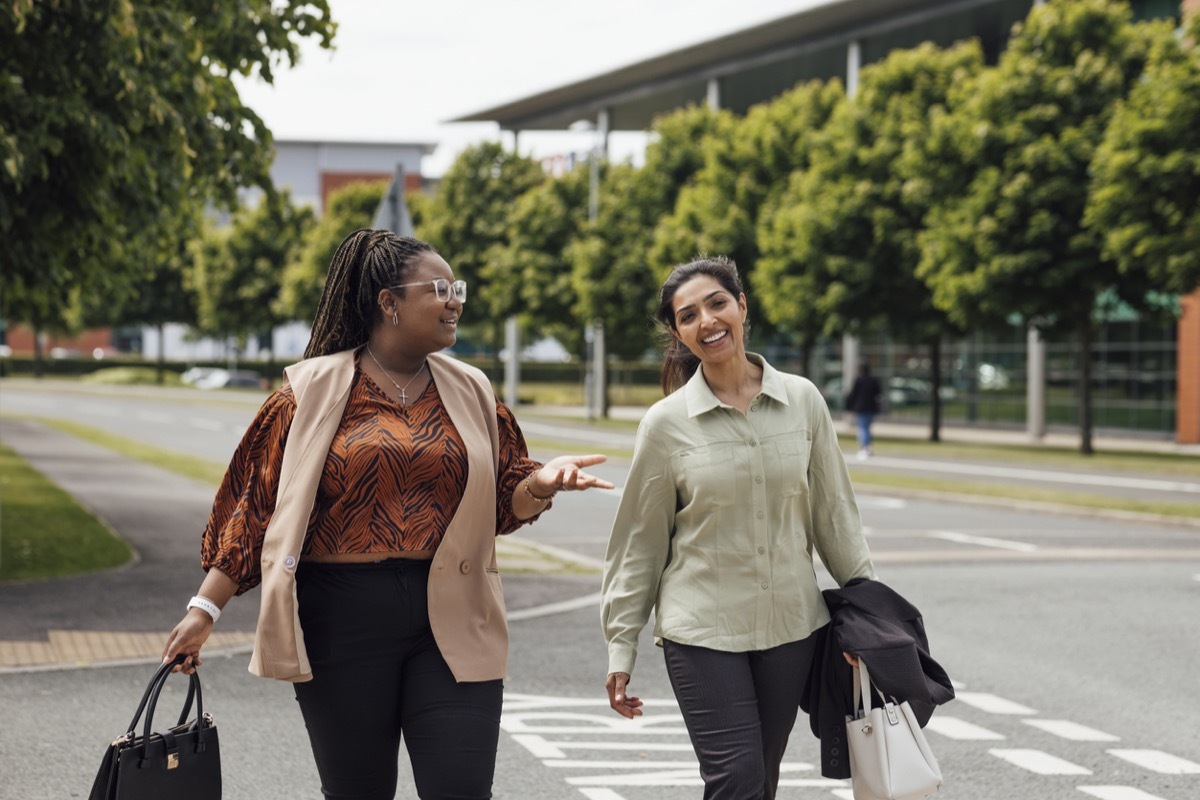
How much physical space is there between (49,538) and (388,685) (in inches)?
429

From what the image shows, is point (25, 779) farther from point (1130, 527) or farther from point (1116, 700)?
point (1130, 527)

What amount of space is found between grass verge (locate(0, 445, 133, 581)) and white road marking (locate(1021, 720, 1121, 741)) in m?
7.38

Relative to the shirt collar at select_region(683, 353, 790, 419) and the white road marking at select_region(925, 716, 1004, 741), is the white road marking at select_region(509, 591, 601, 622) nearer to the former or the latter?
the white road marking at select_region(925, 716, 1004, 741)

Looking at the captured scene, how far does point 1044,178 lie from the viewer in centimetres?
3006

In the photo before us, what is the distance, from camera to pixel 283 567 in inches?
139

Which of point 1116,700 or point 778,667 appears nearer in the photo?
point 778,667

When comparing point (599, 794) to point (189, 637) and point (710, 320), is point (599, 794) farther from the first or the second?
point (189, 637)

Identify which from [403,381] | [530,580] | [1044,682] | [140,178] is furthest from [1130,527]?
[403,381]

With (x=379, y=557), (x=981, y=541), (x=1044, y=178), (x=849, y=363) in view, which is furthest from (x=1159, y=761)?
(x=849, y=363)

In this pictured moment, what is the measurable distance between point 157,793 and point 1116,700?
5555 millimetres

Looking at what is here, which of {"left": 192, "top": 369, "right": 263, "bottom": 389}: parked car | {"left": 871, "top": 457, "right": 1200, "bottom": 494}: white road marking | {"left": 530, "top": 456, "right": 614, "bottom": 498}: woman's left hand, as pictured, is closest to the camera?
{"left": 530, "top": 456, "right": 614, "bottom": 498}: woman's left hand

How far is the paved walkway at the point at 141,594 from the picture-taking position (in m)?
8.85

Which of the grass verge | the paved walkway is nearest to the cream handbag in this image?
the paved walkway

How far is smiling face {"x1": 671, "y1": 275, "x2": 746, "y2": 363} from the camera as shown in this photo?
4137 millimetres
